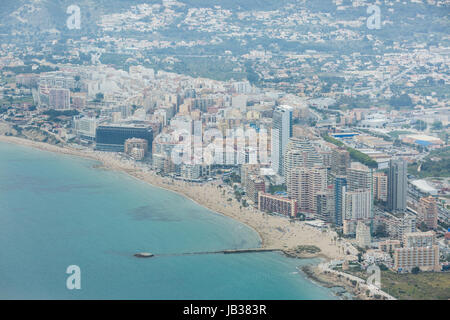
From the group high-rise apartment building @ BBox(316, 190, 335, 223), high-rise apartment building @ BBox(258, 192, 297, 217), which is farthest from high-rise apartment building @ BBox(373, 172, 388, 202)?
high-rise apartment building @ BBox(258, 192, 297, 217)

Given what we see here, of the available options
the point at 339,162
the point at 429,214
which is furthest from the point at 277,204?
the point at 429,214

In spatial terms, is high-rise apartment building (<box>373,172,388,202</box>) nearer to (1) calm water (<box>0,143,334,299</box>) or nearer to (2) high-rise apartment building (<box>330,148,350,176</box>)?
(2) high-rise apartment building (<box>330,148,350,176</box>)

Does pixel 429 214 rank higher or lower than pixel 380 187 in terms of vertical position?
lower

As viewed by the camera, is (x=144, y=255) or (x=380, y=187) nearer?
(x=144, y=255)

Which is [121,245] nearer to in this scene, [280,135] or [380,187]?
[380,187]

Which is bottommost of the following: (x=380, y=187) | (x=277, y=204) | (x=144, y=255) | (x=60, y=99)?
(x=144, y=255)

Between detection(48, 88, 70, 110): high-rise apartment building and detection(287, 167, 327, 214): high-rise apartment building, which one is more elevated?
detection(48, 88, 70, 110): high-rise apartment building

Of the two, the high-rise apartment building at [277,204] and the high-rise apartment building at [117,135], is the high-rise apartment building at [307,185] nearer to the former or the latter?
the high-rise apartment building at [277,204]

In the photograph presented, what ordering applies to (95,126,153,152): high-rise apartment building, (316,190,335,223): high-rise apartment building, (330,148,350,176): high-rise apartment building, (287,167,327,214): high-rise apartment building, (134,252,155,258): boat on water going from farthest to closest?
(95,126,153,152): high-rise apartment building < (330,148,350,176): high-rise apartment building < (287,167,327,214): high-rise apartment building < (316,190,335,223): high-rise apartment building < (134,252,155,258): boat on water
